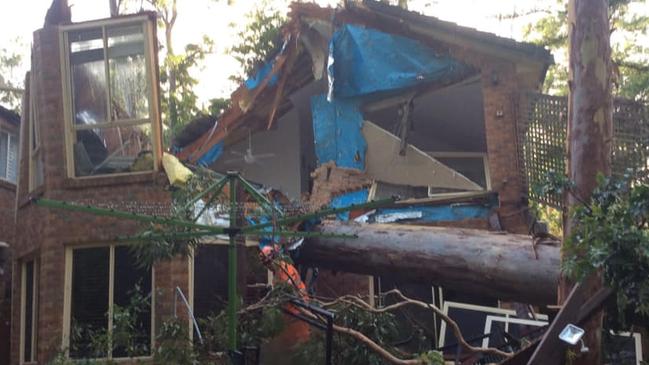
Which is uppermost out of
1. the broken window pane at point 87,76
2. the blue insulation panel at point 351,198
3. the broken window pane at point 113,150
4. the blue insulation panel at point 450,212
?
the broken window pane at point 87,76

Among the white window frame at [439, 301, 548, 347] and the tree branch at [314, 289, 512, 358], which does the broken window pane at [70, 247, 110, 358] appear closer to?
the tree branch at [314, 289, 512, 358]

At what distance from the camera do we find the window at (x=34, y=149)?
409 inches

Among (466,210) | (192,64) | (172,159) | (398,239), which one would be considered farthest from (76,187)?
(192,64)

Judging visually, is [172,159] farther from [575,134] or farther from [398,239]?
[575,134]

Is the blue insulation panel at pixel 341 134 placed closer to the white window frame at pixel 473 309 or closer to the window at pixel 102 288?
the white window frame at pixel 473 309

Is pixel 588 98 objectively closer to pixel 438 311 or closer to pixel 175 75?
pixel 438 311

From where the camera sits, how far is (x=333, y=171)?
460 inches

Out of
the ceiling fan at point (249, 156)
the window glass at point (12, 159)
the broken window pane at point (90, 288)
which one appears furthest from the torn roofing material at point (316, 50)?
the window glass at point (12, 159)

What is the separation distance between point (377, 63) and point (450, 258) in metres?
4.72

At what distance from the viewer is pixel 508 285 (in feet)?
22.8

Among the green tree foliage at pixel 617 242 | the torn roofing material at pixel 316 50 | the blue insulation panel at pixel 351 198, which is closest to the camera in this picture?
the green tree foliage at pixel 617 242

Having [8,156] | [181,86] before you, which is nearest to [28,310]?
[8,156]

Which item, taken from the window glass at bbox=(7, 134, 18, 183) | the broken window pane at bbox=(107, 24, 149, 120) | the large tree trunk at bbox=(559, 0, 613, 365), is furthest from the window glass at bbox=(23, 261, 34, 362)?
the large tree trunk at bbox=(559, 0, 613, 365)

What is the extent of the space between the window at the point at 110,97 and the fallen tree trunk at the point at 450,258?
2.85 metres
